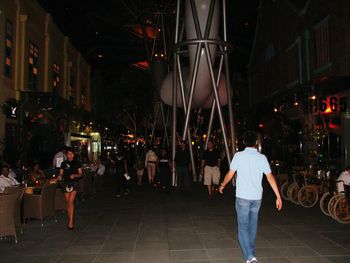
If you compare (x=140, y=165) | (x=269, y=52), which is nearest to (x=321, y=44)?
(x=269, y=52)

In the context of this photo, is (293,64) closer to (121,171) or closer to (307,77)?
(307,77)

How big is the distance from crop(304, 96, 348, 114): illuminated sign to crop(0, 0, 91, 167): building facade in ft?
35.6

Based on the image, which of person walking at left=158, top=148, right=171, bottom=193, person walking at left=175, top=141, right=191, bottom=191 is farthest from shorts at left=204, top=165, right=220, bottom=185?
person walking at left=158, top=148, right=171, bottom=193

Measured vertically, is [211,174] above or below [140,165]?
below

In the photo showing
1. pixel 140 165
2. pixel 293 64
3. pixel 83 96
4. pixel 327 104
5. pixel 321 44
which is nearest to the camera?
pixel 327 104

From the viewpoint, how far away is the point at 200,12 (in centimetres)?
1470

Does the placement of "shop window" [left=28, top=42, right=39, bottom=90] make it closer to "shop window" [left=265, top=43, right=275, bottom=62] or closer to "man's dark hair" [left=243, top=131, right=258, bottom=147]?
"shop window" [left=265, top=43, right=275, bottom=62]

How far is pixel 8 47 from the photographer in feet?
52.0

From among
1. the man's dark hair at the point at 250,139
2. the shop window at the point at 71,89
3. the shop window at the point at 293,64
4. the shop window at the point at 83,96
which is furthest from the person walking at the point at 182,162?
the shop window at the point at 83,96

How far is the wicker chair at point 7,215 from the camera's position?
686 cm

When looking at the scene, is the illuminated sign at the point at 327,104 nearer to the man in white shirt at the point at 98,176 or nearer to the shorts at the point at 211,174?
the shorts at the point at 211,174

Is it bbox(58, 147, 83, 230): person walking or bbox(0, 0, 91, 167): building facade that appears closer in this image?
bbox(58, 147, 83, 230): person walking

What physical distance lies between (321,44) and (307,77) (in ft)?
6.94

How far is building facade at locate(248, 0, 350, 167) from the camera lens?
15.5 meters
